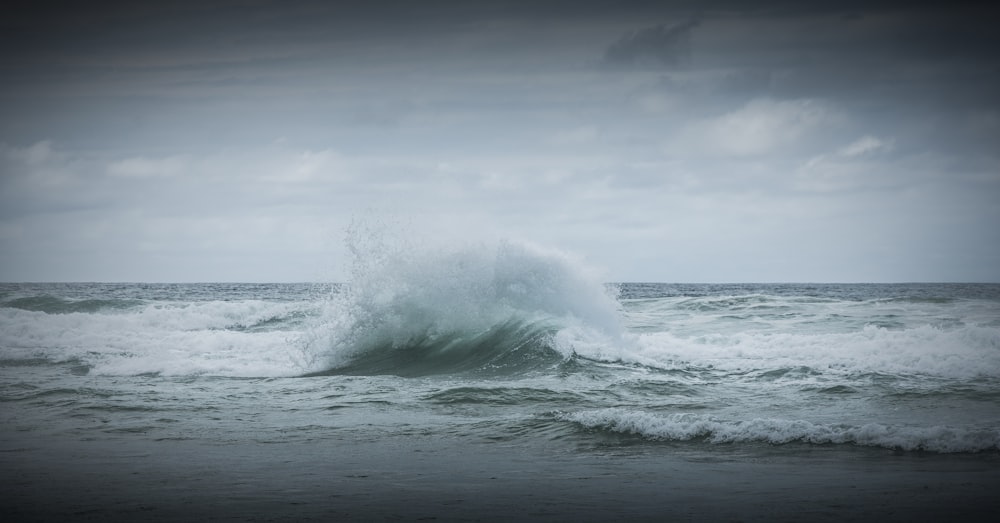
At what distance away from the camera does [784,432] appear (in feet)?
26.8

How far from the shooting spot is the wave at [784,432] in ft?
25.0

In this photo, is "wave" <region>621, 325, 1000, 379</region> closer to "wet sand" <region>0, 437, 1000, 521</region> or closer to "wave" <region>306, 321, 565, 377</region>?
"wave" <region>306, 321, 565, 377</region>

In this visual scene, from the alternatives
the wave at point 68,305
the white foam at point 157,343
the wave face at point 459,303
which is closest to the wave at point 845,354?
the wave face at point 459,303

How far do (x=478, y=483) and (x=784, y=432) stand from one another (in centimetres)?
361

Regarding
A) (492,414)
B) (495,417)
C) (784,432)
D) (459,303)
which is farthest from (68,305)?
(784,432)

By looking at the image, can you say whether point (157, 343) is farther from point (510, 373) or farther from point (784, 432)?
point (784, 432)

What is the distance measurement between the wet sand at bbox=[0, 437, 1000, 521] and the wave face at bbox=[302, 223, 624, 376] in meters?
8.74

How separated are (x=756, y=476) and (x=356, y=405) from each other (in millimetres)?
6103

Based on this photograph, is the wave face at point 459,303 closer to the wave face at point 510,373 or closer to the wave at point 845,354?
the wave face at point 510,373

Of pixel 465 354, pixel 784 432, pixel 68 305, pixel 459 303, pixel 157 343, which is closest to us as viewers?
pixel 784 432

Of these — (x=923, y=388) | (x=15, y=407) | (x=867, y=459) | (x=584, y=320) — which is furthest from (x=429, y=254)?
(x=867, y=459)

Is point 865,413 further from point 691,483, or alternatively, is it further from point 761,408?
point 691,483

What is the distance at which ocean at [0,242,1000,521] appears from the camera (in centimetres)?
599

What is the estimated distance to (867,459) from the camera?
7.33 metres
